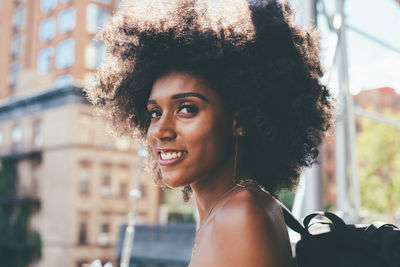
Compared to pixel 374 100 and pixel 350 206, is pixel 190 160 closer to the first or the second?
pixel 350 206

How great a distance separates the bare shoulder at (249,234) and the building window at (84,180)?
1245 inches

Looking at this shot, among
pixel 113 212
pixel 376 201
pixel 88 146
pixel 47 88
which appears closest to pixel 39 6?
pixel 47 88

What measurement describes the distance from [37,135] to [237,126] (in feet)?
118

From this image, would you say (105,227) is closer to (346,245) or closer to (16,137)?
(16,137)

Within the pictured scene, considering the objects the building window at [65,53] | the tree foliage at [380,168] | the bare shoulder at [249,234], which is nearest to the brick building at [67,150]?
the building window at [65,53]

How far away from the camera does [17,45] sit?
4138 cm

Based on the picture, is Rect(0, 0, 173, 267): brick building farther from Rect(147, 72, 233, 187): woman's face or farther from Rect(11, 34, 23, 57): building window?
Rect(147, 72, 233, 187): woman's face

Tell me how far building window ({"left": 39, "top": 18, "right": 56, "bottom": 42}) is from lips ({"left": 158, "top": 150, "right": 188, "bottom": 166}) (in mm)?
38975

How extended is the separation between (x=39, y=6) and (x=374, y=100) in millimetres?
A: 32552

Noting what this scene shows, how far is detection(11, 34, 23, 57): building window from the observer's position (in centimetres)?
4100

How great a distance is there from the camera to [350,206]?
4039mm

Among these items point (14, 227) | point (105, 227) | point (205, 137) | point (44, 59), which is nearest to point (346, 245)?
point (205, 137)

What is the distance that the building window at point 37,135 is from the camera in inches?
1375

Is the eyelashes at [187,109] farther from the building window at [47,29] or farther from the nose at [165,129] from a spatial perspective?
the building window at [47,29]
